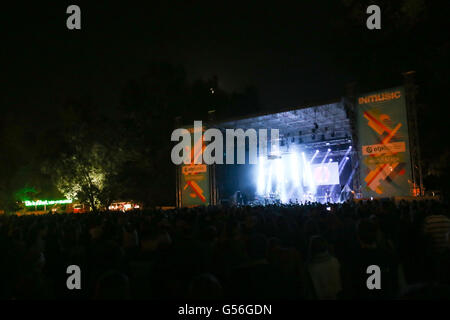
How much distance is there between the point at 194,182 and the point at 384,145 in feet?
33.4

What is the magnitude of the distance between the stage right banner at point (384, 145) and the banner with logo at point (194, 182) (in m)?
8.34

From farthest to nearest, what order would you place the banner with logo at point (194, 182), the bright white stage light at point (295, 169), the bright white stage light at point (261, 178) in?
the bright white stage light at point (261, 178)
the bright white stage light at point (295, 169)
the banner with logo at point (194, 182)

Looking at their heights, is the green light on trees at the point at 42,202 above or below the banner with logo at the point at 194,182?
below

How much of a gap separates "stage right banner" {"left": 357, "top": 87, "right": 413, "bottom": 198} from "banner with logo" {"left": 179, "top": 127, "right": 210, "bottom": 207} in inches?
328

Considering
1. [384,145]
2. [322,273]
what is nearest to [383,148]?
[384,145]

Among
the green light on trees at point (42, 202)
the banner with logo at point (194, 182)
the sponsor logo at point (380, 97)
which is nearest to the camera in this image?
the sponsor logo at point (380, 97)

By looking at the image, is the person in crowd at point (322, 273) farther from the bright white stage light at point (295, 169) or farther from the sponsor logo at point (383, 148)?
the bright white stage light at point (295, 169)

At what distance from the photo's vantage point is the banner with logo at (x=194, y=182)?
64.8 ft

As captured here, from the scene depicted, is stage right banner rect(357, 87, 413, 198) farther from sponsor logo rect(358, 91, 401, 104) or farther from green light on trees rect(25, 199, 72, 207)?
green light on trees rect(25, 199, 72, 207)

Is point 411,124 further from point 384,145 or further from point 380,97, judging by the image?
point 380,97

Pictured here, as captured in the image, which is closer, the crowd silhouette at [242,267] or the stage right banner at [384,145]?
the crowd silhouette at [242,267]

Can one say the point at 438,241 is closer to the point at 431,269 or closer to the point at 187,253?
the point at 431,269

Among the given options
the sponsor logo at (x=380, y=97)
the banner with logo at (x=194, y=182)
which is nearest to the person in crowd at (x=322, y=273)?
the sponsor logo at (x=380, y=97)

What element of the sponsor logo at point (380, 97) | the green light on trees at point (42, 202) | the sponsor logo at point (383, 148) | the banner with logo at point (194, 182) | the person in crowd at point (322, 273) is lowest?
the person in crowd at point (322, 273)
